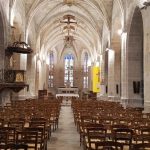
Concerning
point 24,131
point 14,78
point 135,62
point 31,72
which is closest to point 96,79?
point 31,72

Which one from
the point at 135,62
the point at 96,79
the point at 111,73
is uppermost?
the point at 135,62

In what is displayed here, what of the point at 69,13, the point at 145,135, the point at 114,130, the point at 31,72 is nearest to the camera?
the point at 145,135

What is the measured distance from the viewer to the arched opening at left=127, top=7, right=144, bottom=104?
23.4m

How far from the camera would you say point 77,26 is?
4738cm

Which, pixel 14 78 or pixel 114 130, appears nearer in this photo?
pixel 114 130

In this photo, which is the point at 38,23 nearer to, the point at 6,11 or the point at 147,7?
the point at 6,11

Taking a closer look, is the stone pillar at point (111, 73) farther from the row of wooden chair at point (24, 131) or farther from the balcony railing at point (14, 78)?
the row of wooden chair at point (24, 131)

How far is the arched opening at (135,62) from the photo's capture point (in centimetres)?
2341

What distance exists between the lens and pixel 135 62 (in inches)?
936

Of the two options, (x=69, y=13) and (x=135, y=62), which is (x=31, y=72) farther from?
(x=135, y=62)

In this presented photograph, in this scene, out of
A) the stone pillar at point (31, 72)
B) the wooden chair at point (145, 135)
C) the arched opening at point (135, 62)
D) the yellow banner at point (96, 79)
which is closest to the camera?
the wooden chair at point (145, 135)

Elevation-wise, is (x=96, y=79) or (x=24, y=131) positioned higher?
(x=96, y=79)

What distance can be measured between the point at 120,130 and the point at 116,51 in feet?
81.4

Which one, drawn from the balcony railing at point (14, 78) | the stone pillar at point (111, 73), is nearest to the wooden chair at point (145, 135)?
the balcony railing at point (14, 78)
